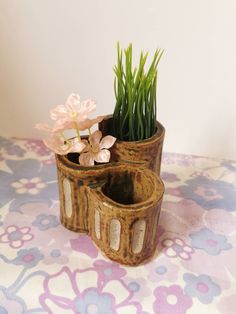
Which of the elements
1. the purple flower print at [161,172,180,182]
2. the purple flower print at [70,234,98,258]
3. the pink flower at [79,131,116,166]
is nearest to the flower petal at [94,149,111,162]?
the pink flower at [79,131,116,166]

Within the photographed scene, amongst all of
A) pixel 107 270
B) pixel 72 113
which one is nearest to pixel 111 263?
pixel 107 270

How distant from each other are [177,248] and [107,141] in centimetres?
19

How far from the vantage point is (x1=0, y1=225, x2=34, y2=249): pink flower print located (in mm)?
540

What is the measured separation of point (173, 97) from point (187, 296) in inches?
16.4

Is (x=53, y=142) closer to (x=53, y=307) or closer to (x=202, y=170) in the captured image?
(x=53, y=307)

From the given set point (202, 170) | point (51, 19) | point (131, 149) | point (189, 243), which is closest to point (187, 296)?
point (189, 243)

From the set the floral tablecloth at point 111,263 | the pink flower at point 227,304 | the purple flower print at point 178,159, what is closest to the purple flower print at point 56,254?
the floral tablecloth at point 111,263

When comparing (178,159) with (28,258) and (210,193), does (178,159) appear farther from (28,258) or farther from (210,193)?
(28,258)

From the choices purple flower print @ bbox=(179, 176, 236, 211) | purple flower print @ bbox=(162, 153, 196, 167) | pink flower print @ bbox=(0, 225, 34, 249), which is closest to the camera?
pink flower print @ bbox=(0, 225, 34, 249)

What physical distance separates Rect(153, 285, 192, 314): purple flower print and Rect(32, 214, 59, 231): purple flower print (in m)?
0.20

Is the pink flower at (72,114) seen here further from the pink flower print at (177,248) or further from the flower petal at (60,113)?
the pink flower print at (177,248)

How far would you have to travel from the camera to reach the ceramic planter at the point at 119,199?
0.47m

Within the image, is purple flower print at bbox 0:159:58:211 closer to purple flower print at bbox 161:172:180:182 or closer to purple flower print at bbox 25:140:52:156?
purple flower print at bbox 25:140:52:156

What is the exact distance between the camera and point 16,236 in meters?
Answer: 0.55
